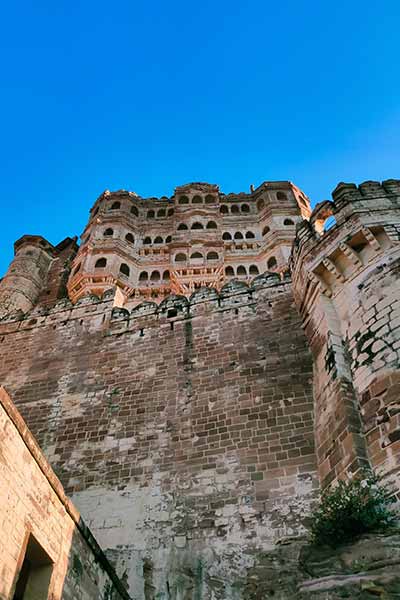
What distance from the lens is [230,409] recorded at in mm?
9227

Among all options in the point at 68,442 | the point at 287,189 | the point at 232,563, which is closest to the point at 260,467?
the point at 232,563

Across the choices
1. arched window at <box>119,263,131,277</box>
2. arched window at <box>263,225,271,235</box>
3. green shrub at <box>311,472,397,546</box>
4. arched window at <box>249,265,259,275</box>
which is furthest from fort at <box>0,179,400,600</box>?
arched window at <box>263,225,271,235</box>

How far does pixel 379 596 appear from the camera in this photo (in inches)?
206

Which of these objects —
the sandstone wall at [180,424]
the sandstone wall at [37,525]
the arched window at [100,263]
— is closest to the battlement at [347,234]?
the sandstone wall at [180,424]

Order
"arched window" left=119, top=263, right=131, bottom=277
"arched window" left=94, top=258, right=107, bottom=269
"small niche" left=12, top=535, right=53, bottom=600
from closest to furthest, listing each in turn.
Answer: "small niche" left=12, top=535, right=53, bottom=600 → "arched window" left=94, top=258, right=107, bottom=269 → "arched window" left=119, top=263, right=131, bottom=277

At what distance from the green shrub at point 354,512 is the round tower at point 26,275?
2321cm

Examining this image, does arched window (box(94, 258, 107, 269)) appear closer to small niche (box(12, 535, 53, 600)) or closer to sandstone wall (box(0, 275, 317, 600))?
sandstone wall (box(0, 275, 317, 600))

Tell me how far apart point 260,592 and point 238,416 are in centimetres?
301

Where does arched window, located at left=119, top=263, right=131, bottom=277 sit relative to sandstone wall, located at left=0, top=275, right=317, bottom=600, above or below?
above

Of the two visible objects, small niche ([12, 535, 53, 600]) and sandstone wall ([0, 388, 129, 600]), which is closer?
sandstone wall ([0, 388, 129, 600])

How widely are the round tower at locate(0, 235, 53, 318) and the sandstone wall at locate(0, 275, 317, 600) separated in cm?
1666

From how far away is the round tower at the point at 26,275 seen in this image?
2888cm

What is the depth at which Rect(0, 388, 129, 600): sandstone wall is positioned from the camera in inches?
177

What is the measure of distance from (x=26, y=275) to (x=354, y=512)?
2852 cm
